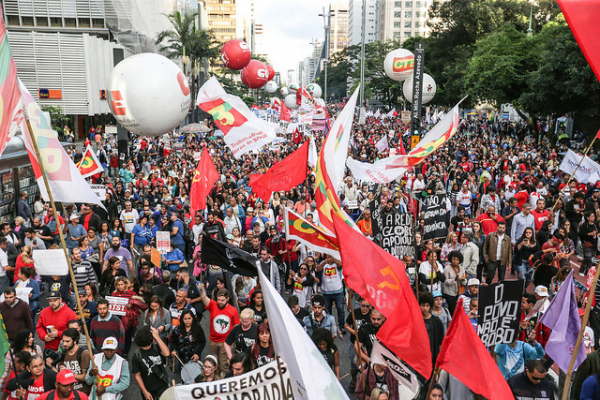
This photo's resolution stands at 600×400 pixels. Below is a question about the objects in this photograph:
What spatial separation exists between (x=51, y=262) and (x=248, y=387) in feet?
15.2

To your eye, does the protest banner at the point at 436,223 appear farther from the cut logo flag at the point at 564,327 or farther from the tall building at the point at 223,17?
the tall building at the point at 223,17

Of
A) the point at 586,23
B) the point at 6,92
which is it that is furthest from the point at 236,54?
the point at 586,23

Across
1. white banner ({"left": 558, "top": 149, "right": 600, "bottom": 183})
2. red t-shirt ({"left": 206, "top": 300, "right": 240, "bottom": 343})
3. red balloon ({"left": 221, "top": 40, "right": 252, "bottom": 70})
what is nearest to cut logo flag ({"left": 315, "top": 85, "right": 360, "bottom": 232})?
red t-shirt ({"left": 206, "top": 300, "right": 240, "bottom": 343})

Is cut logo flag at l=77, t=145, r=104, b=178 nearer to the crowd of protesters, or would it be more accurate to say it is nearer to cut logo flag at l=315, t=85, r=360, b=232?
the crowd of protesters

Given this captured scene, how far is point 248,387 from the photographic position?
5.20 metres

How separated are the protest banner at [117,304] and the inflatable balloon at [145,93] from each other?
3.64 meters

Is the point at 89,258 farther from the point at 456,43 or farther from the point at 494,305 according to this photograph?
the point at 456,43

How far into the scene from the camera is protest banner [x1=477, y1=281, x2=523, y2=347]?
6.07 metres

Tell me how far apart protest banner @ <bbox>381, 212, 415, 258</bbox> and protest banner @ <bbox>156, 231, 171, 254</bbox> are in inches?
143

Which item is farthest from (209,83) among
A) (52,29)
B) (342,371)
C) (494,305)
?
(52,29)

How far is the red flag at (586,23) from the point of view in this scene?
14.8 feet

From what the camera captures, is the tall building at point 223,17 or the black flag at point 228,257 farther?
the tall building at point 223,17

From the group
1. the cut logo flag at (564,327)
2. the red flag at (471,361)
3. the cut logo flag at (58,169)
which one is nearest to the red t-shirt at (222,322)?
the cut logo flag at (58,169)

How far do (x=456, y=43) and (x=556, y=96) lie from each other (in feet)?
110
